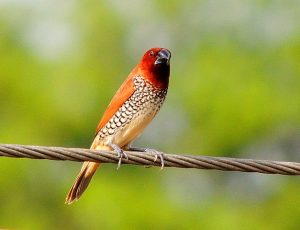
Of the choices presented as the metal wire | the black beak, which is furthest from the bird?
the metal wire

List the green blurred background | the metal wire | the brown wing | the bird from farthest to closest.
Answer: the green blurred background → the brown wing → the bird → the metal wire

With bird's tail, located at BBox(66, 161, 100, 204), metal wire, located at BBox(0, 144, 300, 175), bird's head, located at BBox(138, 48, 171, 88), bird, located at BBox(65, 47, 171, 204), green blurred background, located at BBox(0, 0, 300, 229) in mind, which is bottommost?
metal wire, located at BBox(0, 144, 300, 175)

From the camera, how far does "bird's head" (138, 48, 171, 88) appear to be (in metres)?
9.14

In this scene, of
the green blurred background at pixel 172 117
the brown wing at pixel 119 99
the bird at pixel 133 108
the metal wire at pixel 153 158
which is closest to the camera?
the metal wire at pixel 153 158

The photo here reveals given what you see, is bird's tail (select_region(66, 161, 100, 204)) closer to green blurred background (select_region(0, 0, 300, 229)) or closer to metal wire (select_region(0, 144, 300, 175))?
metal wire (select_region(0, 144, 300, 175))

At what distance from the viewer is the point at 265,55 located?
838 inches

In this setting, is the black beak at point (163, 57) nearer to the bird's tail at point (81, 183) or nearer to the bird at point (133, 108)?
the bird at point (133, 108)

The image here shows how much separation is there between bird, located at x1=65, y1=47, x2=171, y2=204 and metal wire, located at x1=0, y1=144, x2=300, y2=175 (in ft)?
6.35

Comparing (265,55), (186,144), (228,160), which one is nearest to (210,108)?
(186,144)

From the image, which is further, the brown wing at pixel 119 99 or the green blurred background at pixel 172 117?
the green blurred background at pixel 172 117

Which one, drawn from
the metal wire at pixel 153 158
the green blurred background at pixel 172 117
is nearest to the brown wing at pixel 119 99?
the metal wire at pixel 153 158

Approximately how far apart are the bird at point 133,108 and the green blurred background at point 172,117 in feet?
26.6

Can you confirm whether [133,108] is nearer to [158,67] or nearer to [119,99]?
[119,99]

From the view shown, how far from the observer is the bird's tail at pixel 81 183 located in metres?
9.07
